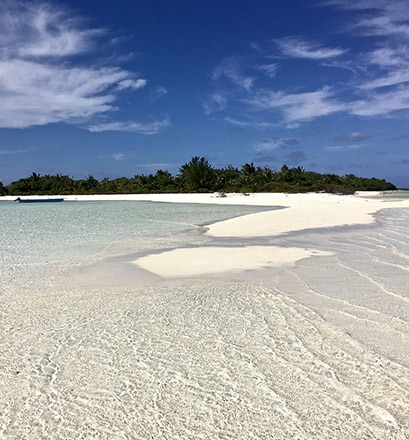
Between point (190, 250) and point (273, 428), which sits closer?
point (273, 428)

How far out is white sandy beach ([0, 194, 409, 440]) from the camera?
2592mm

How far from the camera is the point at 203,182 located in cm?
6519

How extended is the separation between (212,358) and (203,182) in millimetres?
62030

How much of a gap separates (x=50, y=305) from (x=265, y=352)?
2.85 m

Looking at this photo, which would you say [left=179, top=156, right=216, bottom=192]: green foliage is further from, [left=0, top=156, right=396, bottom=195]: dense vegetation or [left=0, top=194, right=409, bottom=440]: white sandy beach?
[left=0, top=194, right=409, bottom=440]: white sandy beach

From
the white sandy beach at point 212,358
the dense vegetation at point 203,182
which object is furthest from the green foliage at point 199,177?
the white sandy beach at point 212,358

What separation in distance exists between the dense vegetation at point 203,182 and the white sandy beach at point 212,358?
54.3 meters

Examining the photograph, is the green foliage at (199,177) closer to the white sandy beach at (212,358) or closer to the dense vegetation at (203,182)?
the dense vegetation at (203,182)

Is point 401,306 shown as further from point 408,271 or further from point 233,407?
point 233,407

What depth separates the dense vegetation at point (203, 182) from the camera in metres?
65.1

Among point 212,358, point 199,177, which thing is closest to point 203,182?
point 199,177

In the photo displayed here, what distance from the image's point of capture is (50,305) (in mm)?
5199

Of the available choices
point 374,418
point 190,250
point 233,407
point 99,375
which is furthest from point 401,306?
point 190,250

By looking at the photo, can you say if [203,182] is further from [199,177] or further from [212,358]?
[212,358]
